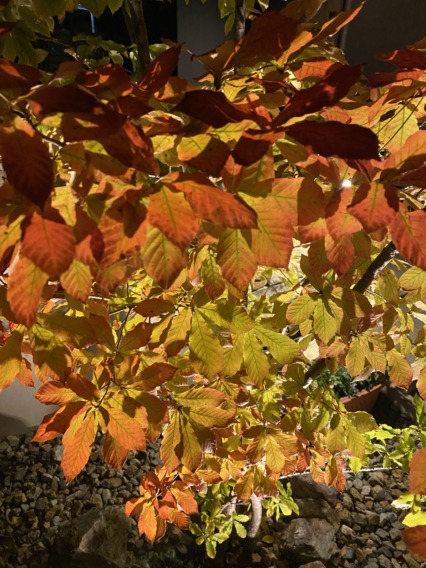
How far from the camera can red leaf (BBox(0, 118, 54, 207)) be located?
0.36 meters

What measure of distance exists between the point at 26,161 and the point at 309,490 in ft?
6.60

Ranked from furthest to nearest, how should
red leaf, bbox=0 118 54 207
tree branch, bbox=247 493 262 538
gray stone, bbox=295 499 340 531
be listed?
→ gray stone, bbox=295 499 340 531
tree branch, bbox=247 493 262 538
red leaf, bbox=0 118 54 207

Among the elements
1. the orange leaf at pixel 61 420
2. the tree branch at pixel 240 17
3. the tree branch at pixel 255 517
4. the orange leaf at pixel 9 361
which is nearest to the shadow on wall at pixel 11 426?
the tree branch at pixel 255 517

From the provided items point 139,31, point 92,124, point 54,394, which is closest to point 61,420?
point 54,394

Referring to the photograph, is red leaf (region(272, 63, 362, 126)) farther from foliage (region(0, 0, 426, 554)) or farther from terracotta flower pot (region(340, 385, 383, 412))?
terracotta flower pot (region(340, 385, 383, 412))

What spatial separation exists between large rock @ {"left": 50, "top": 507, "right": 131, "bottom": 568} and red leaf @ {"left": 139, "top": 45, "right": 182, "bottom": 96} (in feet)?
5.58

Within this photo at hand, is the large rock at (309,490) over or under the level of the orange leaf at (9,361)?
Result: under

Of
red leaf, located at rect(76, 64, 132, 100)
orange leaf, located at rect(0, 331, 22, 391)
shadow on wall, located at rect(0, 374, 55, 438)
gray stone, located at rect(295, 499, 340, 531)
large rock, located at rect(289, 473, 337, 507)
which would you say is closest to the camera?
red leaf, located at rect(76, 64, 132, 100)

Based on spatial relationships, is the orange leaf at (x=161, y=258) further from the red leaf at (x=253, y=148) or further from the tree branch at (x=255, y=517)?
the tree branch at (x=255, y=517)

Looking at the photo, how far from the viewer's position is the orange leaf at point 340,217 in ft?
1.76

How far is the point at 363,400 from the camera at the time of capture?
2516 mm

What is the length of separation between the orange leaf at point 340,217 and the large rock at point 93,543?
1639 millimetres

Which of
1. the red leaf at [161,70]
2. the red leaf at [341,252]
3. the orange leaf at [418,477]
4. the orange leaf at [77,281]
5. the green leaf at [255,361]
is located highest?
the red leaf at [161,70]

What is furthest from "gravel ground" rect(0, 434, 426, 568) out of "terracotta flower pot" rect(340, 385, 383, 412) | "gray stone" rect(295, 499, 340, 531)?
"terracotta flower pot" rect(340, 385, 383, 412)
